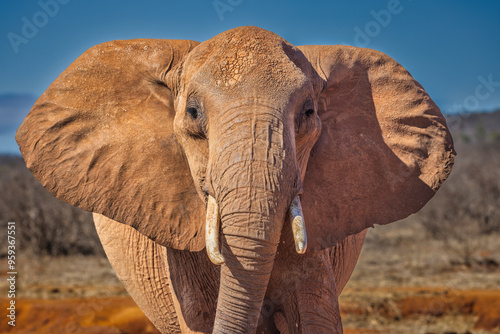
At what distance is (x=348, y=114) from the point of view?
3635 millimetres

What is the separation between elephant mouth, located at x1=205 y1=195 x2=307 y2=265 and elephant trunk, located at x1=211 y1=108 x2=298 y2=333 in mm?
37

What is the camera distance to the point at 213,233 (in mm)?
2699

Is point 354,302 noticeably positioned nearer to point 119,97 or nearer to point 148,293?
point 148,293

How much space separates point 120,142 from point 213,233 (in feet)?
3.38

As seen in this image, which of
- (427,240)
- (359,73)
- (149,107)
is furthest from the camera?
(427,240)

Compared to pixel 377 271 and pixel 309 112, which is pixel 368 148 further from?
pixel 377 271

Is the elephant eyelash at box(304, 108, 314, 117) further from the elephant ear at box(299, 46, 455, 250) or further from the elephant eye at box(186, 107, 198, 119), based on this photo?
the elephant eye at box(186, 107, 198, 119)

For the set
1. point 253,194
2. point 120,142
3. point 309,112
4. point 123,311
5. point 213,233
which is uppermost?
point 309,112

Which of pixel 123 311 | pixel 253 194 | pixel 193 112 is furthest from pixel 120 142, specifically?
pixel 123 311

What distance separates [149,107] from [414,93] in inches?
61.8

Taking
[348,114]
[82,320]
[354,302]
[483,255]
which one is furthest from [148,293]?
[483,255]

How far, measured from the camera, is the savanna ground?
24.6ft

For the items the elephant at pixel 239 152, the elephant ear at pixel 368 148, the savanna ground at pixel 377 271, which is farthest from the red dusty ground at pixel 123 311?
the elephant ear at pixel 368 148

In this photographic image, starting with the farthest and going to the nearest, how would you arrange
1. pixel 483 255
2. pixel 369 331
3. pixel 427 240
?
pixel 427 240 < pixel 483 255 < pixel 369 331
